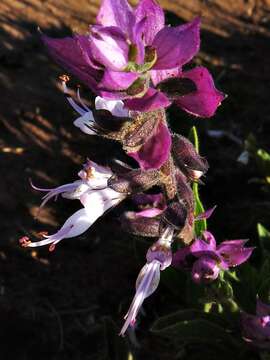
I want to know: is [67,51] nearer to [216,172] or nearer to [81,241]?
[81,241]

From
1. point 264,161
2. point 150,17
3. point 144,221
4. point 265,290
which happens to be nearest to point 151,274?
point 144,221

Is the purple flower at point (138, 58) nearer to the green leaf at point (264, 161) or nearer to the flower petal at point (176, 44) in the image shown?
the flower petal at point (176, 44)

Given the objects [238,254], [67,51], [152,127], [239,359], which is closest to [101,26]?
[67,51]

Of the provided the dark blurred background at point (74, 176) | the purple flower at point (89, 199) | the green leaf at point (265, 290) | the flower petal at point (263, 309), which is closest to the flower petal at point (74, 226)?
the purple flower at point (89, 199)

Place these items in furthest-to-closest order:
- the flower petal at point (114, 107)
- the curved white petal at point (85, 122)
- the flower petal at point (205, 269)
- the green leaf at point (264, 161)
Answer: the green leaf at point (264, 161) < the flower petal at point (205, 269) < the curved white petal at point (85, 122) < the flower petal at point (114, 107)

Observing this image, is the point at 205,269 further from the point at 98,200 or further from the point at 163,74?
the point at 163,74

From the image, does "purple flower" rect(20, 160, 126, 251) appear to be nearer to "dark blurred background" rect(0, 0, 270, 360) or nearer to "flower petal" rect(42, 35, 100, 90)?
"flower petal" rect(42, 35, 100, 90)

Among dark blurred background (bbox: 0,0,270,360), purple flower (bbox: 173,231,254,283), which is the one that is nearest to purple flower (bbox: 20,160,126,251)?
purple flower (bbox: 173,231,254,283)
